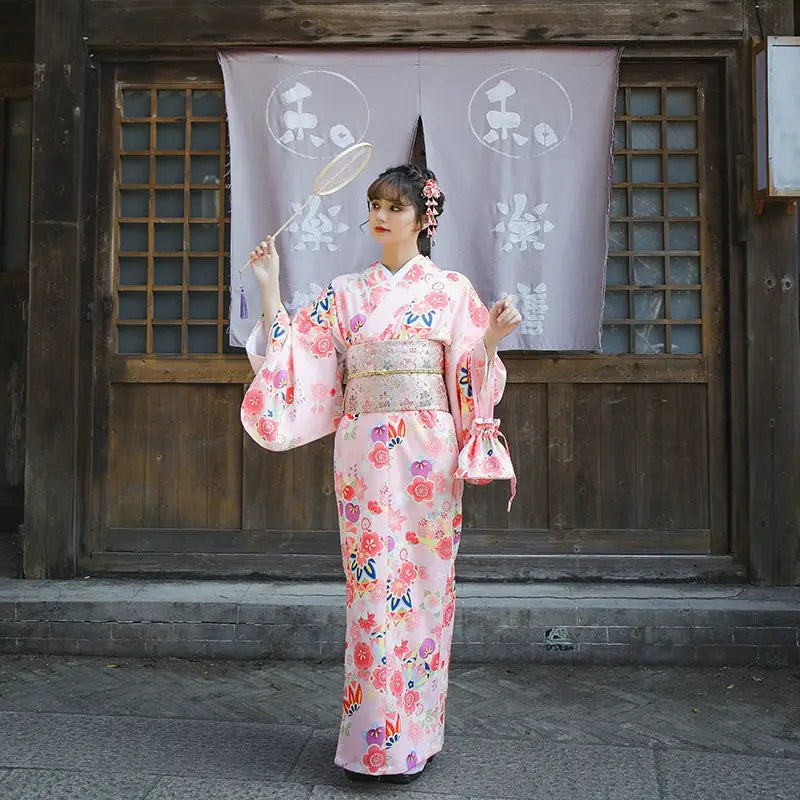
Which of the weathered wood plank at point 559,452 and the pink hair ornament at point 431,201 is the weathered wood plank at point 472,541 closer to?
the weathered wood plank at point 559,452

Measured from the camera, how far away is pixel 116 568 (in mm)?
5543

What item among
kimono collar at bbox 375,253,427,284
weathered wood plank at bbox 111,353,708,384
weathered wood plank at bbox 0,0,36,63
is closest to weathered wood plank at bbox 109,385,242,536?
weathered wood plank at bbox 111,353,708,384

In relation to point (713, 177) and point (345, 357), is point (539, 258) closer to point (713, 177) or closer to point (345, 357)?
point (713, 177)

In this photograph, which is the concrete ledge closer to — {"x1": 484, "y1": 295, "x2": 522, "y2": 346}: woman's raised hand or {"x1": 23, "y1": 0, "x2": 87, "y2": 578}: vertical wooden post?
{"x1": 23, "y1": 0, "x2": 87, "y2": 578}: vertical wooden post

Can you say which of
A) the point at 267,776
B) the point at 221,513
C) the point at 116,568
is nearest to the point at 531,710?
the point at 267,776

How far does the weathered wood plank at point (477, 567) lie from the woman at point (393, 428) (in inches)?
83.7

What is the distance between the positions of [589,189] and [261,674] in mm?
3465

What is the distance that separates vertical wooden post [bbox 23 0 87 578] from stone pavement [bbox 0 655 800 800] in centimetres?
93

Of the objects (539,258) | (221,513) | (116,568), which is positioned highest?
(539,258)

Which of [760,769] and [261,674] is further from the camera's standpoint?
[261,674]

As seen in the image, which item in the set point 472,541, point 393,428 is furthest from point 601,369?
point 393,428

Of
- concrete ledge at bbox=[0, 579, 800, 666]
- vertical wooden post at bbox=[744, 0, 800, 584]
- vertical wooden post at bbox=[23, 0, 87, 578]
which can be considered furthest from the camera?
vertical wooden post at bbox=[23, 0, 87, 578]

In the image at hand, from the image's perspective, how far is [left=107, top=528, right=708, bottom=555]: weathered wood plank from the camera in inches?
216

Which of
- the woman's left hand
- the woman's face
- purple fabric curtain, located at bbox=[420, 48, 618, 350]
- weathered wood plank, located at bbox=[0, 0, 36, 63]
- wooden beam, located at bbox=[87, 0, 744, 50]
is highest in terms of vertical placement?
weathered wood plank, located at bbox=[0, 0, 36, 63]
